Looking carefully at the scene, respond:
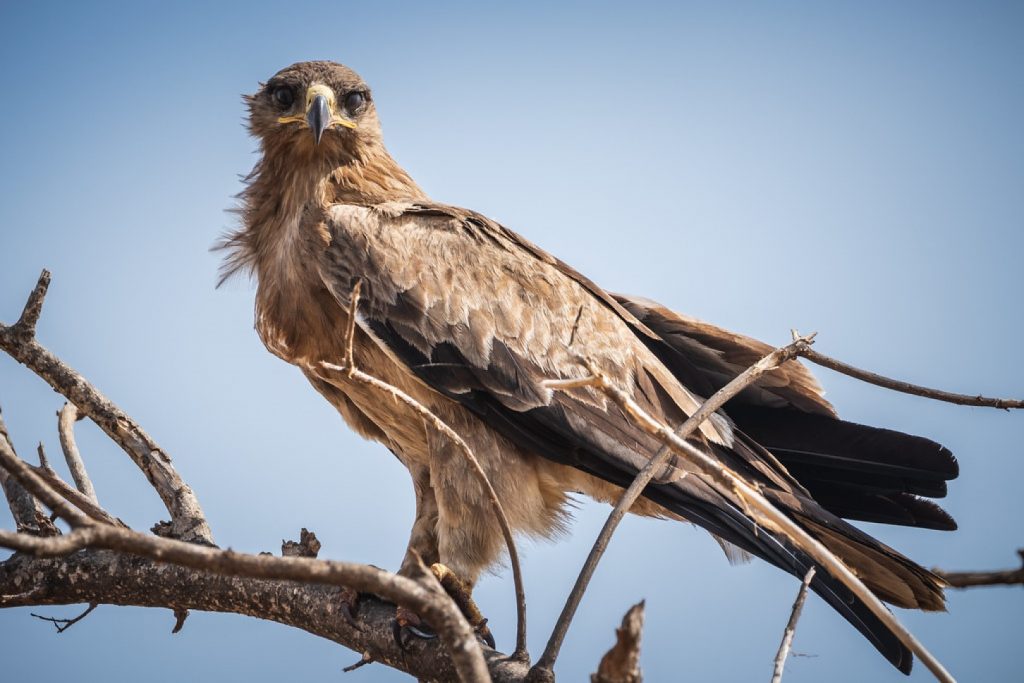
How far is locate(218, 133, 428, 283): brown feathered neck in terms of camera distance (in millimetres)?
4527

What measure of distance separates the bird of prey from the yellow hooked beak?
0.5 inches

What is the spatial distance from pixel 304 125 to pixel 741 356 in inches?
88.1

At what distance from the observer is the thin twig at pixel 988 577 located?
1.92 metres

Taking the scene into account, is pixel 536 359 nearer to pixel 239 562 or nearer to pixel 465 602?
pixel 465 602

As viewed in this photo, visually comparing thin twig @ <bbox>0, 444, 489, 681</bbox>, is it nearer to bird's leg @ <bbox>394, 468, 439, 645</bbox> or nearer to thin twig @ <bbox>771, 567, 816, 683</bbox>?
thin twig @ <bbox>771, 567, 816, 683</bbox>

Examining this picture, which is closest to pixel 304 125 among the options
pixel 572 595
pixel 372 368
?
pixel 372 368

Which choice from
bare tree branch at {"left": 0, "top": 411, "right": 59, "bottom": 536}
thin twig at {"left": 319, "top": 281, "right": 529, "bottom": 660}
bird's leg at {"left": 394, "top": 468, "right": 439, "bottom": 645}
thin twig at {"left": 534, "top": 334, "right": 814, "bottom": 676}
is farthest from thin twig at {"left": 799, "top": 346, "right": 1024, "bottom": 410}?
bare tree branch at {"left": 0, "top": 411, "right": 59, "bottom": 536}

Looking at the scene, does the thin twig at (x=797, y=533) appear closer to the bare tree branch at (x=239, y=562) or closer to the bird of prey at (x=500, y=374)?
the bare tree branch at (x=239, y=562)

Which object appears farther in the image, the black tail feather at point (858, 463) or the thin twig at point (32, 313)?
the black tail feather at point (858, 463)

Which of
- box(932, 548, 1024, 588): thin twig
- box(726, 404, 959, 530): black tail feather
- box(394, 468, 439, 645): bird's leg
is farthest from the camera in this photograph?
box(394, 468, 439, 645): bird's leg

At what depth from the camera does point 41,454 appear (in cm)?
372

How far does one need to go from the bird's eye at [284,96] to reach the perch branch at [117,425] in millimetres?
1570

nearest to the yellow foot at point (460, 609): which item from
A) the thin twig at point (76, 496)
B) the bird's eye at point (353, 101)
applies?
the thin twig at point (76, 496)

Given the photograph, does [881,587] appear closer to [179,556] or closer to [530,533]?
[530,533]
